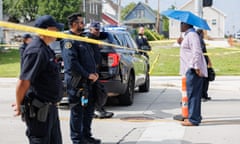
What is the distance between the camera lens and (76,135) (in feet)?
20.2

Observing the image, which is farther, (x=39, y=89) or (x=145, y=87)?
(x=145, y=87)

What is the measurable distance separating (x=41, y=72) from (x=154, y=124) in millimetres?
4087

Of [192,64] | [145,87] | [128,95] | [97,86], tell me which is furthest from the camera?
[145,87]

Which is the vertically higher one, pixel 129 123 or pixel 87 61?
pixel 87 61

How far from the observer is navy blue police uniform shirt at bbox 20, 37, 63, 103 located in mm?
4375

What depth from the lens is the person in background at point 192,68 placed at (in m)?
7.68

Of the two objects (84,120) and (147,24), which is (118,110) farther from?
(147,24)

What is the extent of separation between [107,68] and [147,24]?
338ft

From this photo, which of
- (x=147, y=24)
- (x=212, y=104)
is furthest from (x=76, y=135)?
(x=147, y=24)

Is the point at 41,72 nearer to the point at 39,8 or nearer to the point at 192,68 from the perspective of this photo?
the point at 192,68

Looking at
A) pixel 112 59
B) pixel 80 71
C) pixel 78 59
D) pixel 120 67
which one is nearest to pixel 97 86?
pixel 80 71

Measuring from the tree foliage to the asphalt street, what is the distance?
152ft

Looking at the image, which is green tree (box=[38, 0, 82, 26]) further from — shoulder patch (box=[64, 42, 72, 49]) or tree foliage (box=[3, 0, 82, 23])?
shoulder patch (box=[64, 42, 72, 49])

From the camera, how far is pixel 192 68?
7.75 m
